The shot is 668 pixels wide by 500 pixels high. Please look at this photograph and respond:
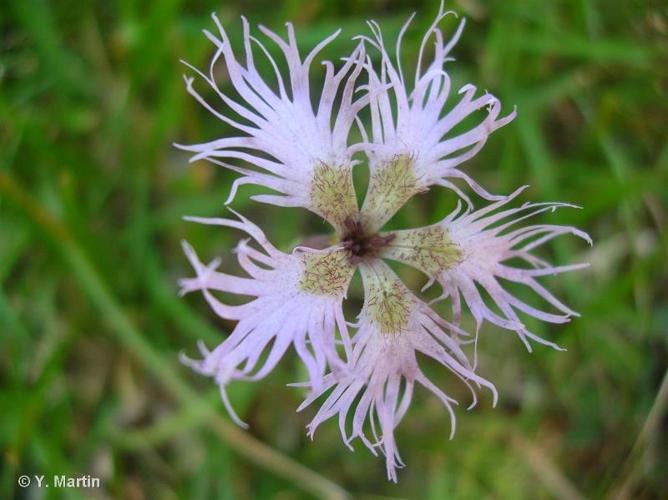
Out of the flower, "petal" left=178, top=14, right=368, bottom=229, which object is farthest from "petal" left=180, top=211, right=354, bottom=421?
"petal" left=178, top=14, right=368, bottom=229

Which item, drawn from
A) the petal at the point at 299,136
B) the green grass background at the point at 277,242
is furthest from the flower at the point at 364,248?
the green grass background at the point at 277,242

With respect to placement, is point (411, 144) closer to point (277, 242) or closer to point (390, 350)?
point (390, 350)

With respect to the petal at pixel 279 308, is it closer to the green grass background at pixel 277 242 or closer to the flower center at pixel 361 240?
the flower center at pixel 361 240

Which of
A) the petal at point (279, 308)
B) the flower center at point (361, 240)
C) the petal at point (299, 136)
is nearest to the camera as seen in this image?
the petal at point (279, 308)

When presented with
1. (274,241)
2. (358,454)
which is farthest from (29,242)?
(358,454)

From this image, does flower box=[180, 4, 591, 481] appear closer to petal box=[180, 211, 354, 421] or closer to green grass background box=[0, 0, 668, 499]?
petal box=[180, 211, 354, 421]

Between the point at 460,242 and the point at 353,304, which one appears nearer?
the point at 460,242

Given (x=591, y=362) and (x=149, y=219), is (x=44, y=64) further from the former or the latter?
(x=591, y=362)

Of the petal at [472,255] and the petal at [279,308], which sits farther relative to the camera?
the petal at [472,255]
